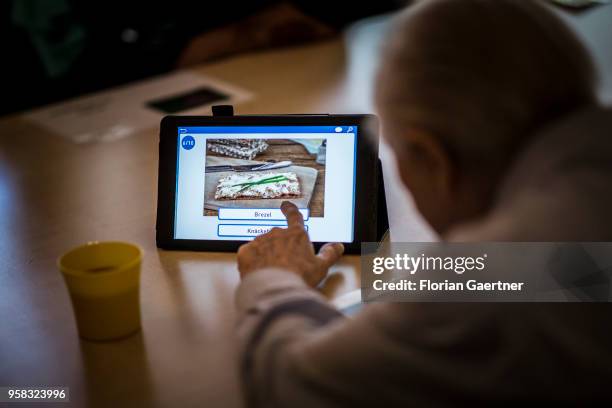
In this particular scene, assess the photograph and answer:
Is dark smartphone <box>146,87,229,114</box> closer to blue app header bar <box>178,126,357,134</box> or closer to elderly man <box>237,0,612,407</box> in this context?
blue app header bar <box>178,126,357,134</box>

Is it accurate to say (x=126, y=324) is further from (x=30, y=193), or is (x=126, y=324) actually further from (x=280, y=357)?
(x=30, y=193)

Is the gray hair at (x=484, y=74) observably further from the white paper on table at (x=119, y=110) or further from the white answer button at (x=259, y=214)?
the white paper on table at (x=119, y=110)

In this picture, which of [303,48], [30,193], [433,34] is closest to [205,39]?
[303,48]

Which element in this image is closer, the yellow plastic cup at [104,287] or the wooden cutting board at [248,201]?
the yellow plastic cup at [104,287]

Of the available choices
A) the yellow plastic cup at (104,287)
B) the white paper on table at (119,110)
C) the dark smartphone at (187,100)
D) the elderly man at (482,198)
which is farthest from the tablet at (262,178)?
the dark smartphone at (187,100)

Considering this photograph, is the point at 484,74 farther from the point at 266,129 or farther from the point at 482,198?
the point at 266,129

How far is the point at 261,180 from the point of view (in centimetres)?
126

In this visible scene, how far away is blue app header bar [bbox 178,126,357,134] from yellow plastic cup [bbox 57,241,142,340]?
29cm

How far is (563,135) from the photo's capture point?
2.33 feet

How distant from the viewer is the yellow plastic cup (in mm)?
1016

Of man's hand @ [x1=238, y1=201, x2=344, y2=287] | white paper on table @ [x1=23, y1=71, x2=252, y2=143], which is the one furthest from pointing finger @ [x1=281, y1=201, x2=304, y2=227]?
white paper on table @ [x1=23, y1=71, x2=252, y2=143]

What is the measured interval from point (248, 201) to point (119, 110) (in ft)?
3.08

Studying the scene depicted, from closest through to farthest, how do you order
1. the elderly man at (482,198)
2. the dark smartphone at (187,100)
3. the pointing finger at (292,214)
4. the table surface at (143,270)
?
the elderly man at (482,198) < the table surface at (143,270) < the pointing finger at (292,214) < the dark smartphone at (187,100)

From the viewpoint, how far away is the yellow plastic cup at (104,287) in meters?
1.02
